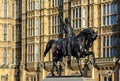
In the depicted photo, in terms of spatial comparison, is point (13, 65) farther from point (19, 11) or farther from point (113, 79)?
point (113, 79)

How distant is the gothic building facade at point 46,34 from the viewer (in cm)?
4522

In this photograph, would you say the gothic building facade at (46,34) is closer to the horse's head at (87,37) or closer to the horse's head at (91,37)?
the horse's head at (87,37)

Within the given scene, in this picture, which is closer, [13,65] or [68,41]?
[68,41]

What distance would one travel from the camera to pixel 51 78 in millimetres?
27156

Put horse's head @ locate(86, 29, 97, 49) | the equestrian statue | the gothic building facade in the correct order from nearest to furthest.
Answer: horse's head @ locate(86, 29, 97, 49) < the equestrian statue < the gothic building facade

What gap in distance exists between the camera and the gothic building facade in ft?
148

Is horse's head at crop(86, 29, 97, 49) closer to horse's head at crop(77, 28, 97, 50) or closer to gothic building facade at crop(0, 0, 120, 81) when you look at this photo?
horse's head at crop(77, 28, 97, 50)

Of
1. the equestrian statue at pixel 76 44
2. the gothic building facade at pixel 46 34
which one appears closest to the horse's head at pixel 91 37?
the equestrian statue at pixel 76 44

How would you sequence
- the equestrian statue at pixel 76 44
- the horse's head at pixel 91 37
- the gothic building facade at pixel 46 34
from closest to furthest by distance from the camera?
1. the horse's head at pixel 91 37
2. the equestrian statue at pixel 76 44
3. the gothic building facade at pixel 46 34

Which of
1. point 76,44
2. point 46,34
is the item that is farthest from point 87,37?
point 46,34

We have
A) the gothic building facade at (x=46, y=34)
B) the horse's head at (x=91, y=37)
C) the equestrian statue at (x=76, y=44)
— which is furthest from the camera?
the gothic building facade at (x=46, y=34)

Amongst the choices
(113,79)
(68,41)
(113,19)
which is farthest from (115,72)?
(68,41)

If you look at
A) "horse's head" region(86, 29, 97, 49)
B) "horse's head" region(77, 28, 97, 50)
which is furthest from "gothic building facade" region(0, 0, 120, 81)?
"horse's head" region(86, 29, 97, 49)

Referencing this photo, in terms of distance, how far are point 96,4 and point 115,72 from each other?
8.13m
